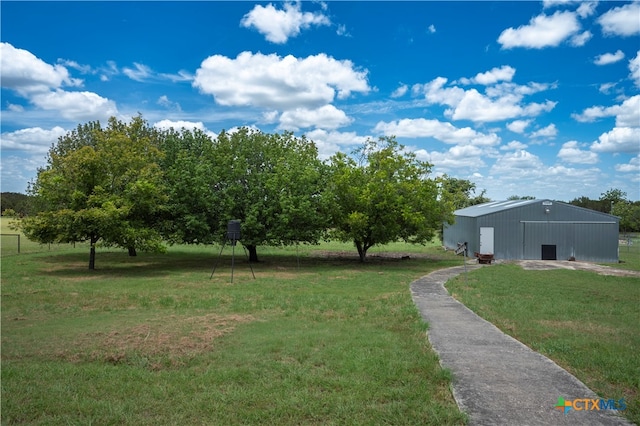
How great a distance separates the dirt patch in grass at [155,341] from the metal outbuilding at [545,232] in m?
24.4

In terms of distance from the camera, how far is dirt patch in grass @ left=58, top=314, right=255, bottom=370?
271 inches

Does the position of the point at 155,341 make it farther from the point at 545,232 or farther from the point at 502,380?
the point at 545,232

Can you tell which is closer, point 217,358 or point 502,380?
point 502,380

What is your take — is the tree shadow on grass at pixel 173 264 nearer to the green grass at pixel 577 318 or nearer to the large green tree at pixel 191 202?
the large green tree at pixel 191 202

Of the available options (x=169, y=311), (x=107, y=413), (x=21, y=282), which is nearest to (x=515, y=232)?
(x=169, y=311)

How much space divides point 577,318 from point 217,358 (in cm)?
819

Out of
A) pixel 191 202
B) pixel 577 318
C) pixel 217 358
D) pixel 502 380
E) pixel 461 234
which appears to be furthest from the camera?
pixel 461 234

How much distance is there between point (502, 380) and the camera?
5.76 m

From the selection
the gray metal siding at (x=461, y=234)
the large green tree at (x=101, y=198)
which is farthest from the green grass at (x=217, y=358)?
the gray metal siding at (x=461, y=234)

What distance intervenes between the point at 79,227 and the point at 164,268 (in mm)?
4442

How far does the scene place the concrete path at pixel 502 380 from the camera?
15.5ft

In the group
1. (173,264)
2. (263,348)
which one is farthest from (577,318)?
(173,264)

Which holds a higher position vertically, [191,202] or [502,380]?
[191,202]

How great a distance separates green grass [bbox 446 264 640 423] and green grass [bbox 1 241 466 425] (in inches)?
77.1
